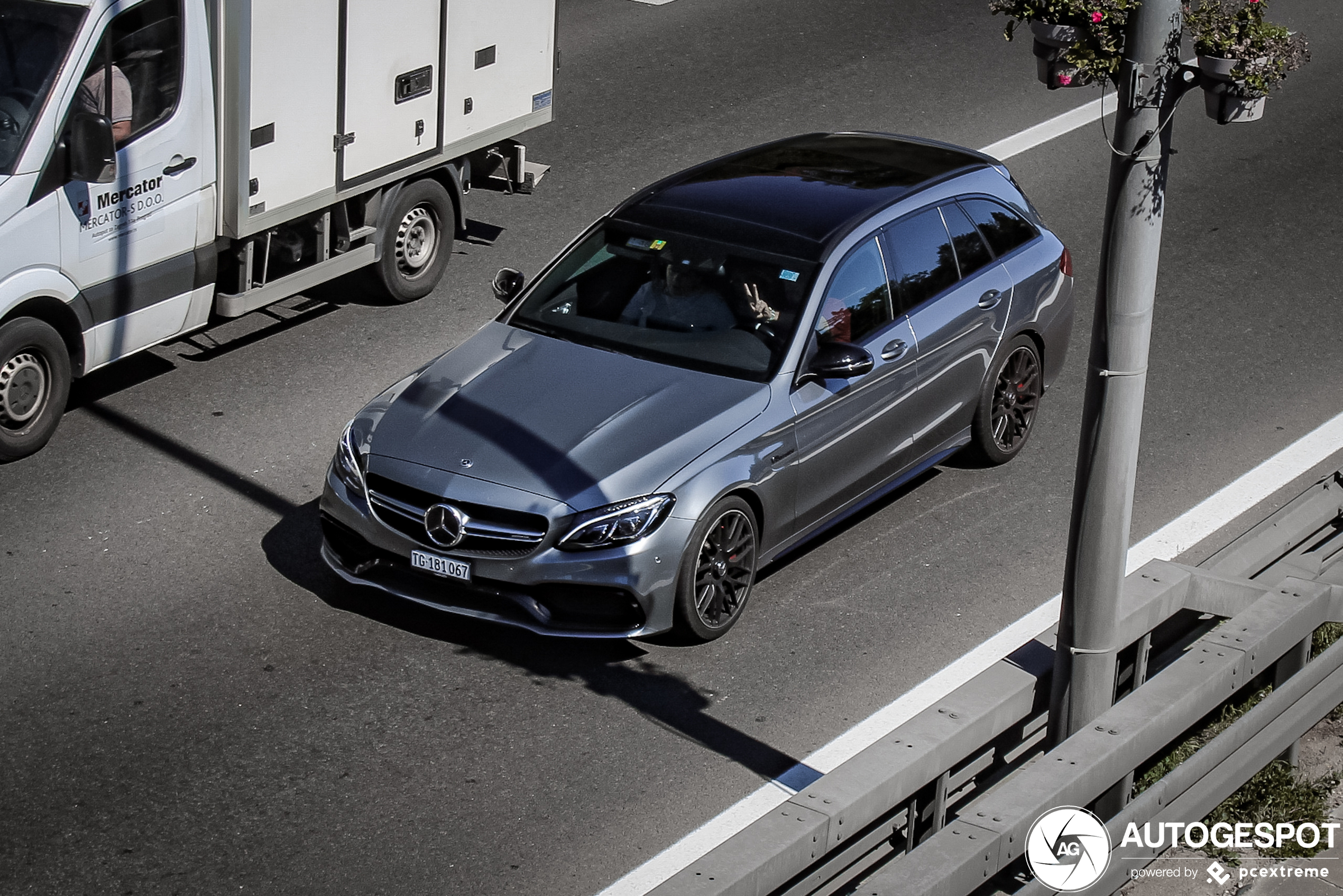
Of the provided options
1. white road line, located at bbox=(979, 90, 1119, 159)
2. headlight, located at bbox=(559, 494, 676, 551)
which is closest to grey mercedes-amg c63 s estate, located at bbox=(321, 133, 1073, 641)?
headlight, located at bbox=(559, 494, 676, 551)

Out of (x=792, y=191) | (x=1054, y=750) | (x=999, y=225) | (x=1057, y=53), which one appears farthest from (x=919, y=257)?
(x=1054, y=750)

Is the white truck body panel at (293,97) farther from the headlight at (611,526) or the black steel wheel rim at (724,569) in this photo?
the black steel wheel rim at (724,569)

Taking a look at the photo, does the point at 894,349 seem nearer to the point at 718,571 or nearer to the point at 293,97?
the point at 718,571

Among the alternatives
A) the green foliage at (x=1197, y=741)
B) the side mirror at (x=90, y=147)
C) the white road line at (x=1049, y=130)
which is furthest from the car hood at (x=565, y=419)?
the white road line at (x=1049, y=130)

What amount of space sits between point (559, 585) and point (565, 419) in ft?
2.76

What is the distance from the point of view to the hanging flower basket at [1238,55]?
5.25 meters

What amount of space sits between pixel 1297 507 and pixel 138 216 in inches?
251

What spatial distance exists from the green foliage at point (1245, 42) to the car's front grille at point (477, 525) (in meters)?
3.47

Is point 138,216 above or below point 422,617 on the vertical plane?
above

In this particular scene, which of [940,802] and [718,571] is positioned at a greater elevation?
[940,802]

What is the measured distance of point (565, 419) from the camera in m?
7.91

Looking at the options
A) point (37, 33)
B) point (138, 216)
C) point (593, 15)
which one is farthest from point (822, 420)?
point (593, 15)

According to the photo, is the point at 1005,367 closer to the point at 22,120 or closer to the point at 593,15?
the point at 22,120

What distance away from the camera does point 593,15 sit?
18.0 meters
